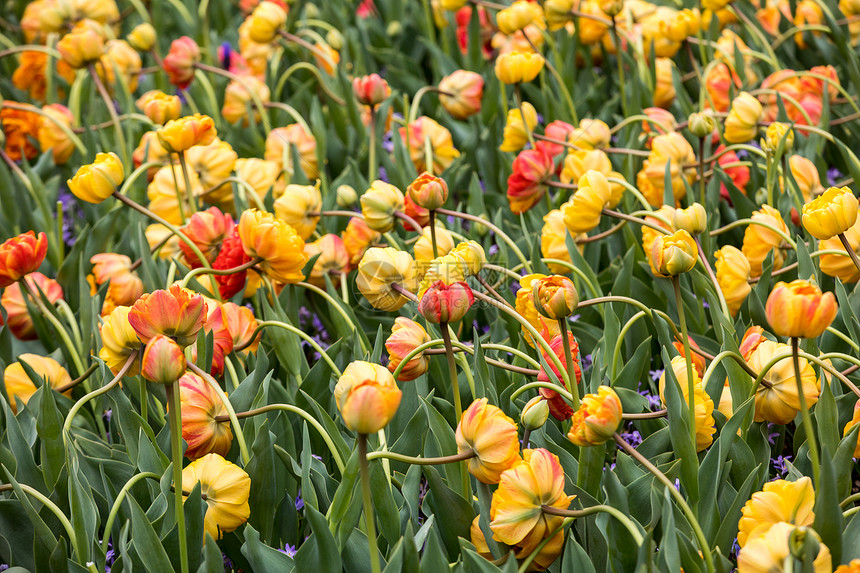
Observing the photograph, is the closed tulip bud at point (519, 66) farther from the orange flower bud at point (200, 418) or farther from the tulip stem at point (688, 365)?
the orange flower bud at point (200, 418)

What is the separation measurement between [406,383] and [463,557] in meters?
0.37

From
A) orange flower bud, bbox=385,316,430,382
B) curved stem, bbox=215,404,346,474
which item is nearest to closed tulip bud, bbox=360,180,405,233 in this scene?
orange flower bud, bbox=385,316,430,382

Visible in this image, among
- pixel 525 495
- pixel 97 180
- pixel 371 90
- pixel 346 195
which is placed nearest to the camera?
pixel 525 495

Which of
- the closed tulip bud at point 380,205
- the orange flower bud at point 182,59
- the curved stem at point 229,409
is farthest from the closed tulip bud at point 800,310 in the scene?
the orange flower bud at point 182,59

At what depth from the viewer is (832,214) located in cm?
110

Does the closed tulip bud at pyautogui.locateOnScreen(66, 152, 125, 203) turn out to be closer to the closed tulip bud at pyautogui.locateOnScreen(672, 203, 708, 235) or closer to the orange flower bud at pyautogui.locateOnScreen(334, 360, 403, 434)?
the orange flower bud at pyautogui.locateOnScreen(334, 360, 403, 434)

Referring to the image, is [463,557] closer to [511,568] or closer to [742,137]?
[511,568]

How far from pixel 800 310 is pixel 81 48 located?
1.90 m

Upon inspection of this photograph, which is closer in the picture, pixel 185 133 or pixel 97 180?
pixel 97 180

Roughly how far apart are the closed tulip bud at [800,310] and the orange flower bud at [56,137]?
1.94m

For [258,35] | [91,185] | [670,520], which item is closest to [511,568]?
[670,520]

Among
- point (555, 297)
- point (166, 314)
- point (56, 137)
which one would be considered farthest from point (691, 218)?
point (56, 137)

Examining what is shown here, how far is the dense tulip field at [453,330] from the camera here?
92 cm

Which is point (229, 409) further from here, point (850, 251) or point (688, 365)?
point (850, 251)
